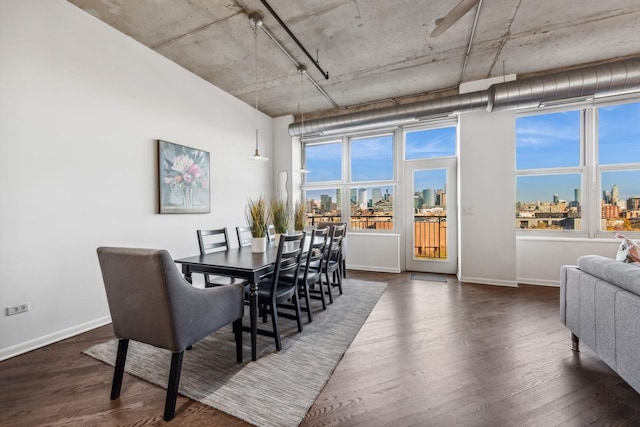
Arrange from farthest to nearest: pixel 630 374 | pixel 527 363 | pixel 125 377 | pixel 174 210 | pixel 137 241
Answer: pixel 174 210
pixel 137 241
pixel 527 363
pixel 125 377
pixel 630 374

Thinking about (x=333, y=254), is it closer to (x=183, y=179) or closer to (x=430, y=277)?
(x=430, y=277)

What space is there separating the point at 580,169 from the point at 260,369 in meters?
5.15

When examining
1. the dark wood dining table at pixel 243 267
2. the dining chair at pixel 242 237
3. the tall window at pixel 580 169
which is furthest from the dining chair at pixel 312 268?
the tall window at pixel 580 169

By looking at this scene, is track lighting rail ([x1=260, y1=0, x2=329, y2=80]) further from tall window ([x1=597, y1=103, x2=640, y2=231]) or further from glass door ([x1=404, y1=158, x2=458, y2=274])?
tall window ([x1=597, y1=103, x2=640, y2=231])

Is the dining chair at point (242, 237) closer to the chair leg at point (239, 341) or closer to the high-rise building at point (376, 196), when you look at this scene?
the chair leg at point (239, 341)

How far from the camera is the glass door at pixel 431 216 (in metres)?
4.74

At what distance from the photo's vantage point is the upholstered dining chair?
142 cm

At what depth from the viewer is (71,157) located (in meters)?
2.48

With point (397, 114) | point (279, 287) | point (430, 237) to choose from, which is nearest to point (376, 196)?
point (430, 237)

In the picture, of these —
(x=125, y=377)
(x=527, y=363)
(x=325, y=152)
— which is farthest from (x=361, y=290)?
(x=325, y=152)

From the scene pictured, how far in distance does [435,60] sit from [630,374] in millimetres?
3613

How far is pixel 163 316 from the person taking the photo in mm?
1457

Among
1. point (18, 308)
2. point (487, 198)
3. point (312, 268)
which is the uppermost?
point (487, 198)

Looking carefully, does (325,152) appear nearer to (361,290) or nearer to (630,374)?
(361,290)
